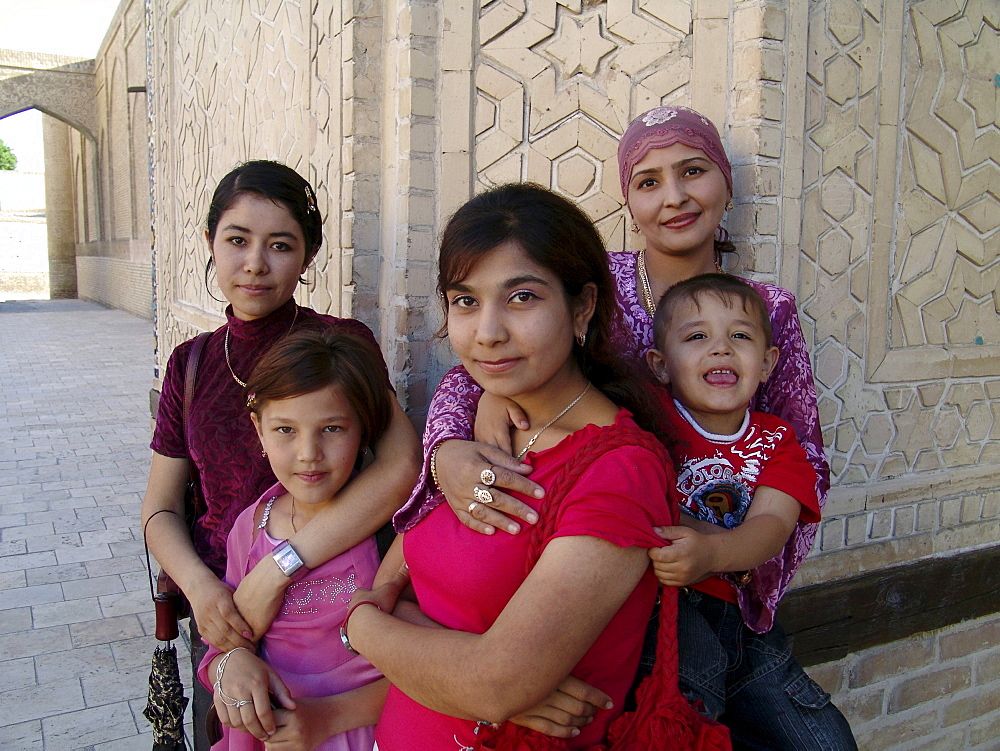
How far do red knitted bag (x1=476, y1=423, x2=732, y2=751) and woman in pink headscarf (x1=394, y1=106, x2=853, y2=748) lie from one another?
126 millimetres

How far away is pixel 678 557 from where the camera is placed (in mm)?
1308

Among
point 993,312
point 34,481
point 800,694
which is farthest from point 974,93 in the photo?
point 34,481

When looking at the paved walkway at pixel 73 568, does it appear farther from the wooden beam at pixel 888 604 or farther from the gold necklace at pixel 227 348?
the wooden beam at pixel 888 604

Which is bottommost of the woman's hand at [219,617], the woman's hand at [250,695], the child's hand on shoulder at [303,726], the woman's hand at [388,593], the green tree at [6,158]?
the child's hand on shoulder at [303,726]

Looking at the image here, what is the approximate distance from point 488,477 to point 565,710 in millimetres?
398

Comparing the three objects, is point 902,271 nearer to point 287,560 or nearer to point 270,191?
point 270,191

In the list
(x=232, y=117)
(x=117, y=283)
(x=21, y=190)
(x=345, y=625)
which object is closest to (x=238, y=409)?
(x=345, y=625)

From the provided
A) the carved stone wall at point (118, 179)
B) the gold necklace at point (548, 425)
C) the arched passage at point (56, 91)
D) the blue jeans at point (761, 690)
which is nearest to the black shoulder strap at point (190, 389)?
the gold necklace at point (548, 425)

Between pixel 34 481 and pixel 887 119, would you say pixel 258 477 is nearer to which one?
pixel 887 119

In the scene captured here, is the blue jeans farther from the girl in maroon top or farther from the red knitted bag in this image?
the girl in maroon top

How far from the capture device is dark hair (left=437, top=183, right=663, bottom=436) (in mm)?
1430

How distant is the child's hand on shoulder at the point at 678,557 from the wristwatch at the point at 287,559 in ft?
2.84

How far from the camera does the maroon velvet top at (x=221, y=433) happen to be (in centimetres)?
205

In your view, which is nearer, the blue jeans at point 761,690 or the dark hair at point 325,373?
the blue jeans at point 761,690
